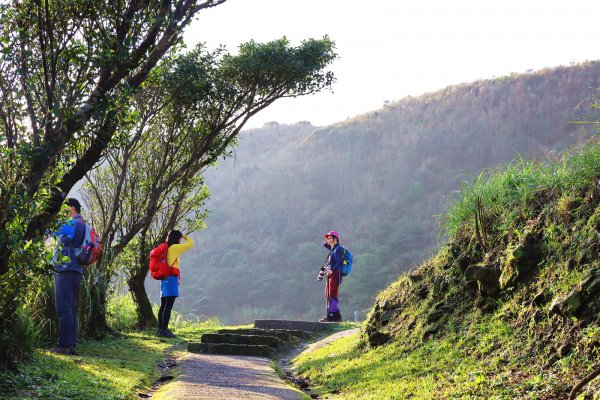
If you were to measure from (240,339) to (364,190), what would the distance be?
47.5m

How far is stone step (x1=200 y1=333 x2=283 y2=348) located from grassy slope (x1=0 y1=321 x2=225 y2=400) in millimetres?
519

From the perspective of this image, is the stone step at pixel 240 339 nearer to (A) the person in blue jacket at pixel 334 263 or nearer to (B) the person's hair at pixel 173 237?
(B) the person's hair at pixel 173 237

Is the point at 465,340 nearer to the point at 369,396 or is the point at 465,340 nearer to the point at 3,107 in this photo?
the point at 369,396

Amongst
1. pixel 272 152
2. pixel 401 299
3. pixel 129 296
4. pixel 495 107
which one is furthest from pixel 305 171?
pixel 401 299

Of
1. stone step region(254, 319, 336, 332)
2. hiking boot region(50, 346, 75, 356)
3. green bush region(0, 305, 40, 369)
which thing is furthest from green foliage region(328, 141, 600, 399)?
stone step region(254, 319, 336, 332)

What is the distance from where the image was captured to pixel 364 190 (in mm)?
58750

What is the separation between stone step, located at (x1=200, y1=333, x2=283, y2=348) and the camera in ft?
37.5

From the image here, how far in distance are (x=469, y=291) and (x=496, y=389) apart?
2.40 metres

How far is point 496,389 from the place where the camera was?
557 centimetres

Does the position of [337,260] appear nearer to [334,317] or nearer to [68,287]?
[334,317]

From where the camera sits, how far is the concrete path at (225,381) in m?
6.92

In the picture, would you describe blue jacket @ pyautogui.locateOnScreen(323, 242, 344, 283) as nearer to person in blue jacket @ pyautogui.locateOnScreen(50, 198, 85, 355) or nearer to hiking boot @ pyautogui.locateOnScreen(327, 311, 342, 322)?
hiking boot @ pyautogui.locateOnScreen(327, 311, 342, 322)

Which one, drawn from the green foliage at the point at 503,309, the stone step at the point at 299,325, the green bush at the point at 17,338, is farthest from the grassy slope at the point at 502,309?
the stone step at the point at 299,325

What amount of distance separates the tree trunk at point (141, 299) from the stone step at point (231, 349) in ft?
14.1
